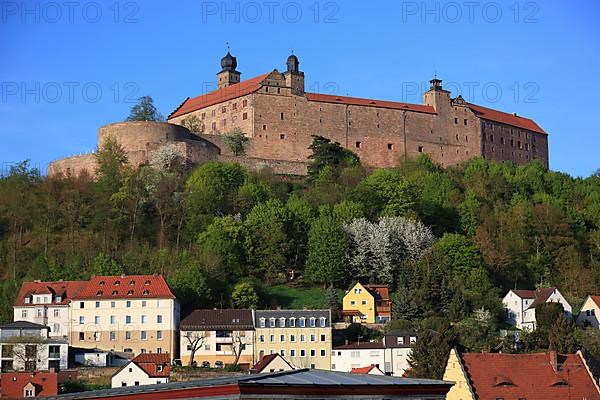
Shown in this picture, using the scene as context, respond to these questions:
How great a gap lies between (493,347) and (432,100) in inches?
1714

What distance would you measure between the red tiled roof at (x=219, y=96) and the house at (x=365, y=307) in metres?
27.3

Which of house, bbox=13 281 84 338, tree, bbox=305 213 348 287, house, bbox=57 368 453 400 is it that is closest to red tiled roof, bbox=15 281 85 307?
house, bbox=13 281 84 338

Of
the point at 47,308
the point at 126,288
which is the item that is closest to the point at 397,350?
the point at 126,288

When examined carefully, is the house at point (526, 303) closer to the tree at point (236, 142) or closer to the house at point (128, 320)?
the house at point (128, 320)

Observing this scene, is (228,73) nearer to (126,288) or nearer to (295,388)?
(126,288)

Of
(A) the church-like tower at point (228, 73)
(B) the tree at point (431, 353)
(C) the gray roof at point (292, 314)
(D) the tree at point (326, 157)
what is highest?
(A) the church-like tower at point (228, 73)

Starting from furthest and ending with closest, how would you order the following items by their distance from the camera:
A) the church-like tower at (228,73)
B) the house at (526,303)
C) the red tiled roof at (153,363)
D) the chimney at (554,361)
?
1. the church-like tower at (228,73)
2. the house at (526,303)
3. the red tiled roof at (153,363)
4. the chimney at (554,361)

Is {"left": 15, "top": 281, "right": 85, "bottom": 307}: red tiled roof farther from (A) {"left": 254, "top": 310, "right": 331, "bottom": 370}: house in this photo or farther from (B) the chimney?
(B) the chimney

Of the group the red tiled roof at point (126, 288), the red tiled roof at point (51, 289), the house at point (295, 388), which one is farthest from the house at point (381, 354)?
the house at point (295, 388)

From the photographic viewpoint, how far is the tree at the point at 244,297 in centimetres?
6794

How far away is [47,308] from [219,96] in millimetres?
36224

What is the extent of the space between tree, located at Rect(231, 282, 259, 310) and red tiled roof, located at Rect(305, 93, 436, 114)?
2875cm

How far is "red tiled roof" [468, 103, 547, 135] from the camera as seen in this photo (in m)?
105

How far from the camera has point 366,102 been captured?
97875mm
